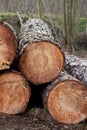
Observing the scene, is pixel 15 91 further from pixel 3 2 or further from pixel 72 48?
pixel 3 2

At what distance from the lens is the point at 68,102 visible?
3.97m

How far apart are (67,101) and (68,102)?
0.06 feet

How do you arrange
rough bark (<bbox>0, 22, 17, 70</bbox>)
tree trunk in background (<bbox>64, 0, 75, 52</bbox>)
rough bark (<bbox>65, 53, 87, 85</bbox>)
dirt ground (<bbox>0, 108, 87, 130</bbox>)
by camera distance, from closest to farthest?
dirt ground (<bbox>0, 108, 87, 130</bbox>) → rough bark (<bbox>0, 22, 17, 70</bbox>) → rough bark (<bbox>65, 53, 87, 85</bbox>) → tree trunk in background (<bbox>64, 0, 75, 52</bbox>)

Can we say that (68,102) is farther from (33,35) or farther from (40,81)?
(33,35)

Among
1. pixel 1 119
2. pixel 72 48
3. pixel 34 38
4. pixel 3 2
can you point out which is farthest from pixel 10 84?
pixel 3 2

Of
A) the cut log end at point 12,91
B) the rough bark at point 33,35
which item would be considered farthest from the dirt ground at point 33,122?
the rough bark at point 33,35

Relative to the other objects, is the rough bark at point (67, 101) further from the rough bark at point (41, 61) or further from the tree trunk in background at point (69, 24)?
the tree trunk in background at point (69, 24)

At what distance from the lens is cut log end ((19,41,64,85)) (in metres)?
4.13

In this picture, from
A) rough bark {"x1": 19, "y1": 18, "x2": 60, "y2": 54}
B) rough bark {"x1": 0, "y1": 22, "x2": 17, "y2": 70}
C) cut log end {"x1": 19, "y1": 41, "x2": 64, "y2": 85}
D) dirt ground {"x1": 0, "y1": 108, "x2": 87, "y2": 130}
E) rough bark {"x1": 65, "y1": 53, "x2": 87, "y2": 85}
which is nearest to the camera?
dirt ground {"x1": 0, "y1": 108, "x2": 87, "y2": 130}

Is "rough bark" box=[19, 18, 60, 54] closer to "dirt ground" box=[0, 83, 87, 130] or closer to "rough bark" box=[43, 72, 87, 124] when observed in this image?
"rough bark" box=[43, 72, 87, 124]

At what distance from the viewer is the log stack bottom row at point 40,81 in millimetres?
3977

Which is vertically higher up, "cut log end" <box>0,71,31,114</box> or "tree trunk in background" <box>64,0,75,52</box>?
"cut log end" <box>0,71,31,114</box>

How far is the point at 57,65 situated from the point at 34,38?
0.52 metres

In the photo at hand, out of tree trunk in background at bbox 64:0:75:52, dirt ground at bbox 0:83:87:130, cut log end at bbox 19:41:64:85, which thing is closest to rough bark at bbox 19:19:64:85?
cut log end at bbox 19:41:64:85
